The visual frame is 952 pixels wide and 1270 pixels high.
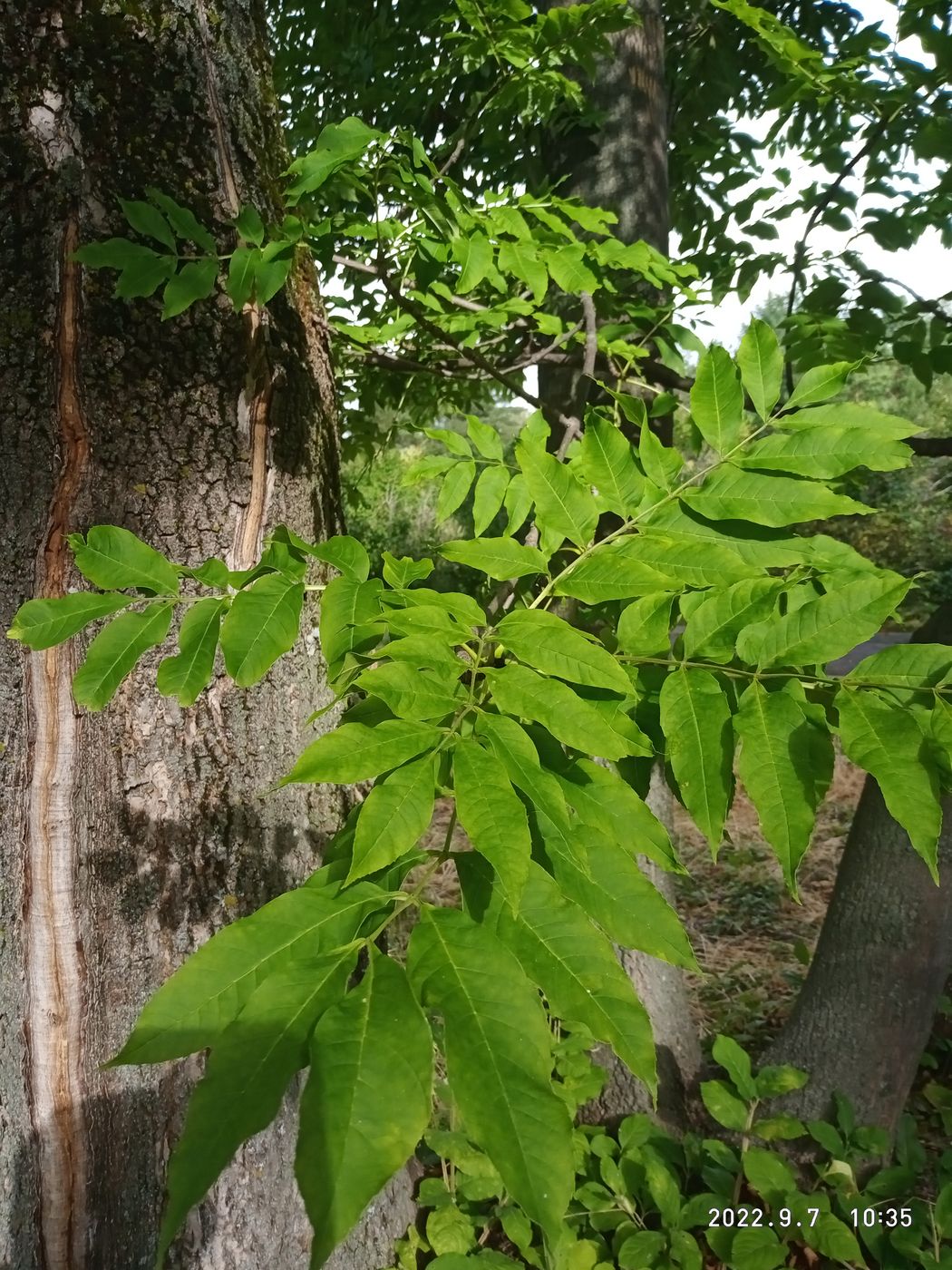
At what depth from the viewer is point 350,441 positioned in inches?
140

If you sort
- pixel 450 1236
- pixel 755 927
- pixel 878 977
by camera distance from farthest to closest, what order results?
1. pixel 755 927
2. pixel 878 977
3. pixel 450 1236

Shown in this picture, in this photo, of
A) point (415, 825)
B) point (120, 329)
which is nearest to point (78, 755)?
point (120, 329)

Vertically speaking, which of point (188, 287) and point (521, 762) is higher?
point (188, 287)

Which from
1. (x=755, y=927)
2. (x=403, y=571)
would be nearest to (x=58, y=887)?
(x=403, y=571)

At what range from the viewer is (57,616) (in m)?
0.98

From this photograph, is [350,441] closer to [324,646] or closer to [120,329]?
[120,329]

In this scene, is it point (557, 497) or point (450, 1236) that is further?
point (450, 1236)

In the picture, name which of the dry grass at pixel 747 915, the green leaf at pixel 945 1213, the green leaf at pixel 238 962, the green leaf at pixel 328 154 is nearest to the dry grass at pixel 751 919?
the dry grass at pixel 747 915

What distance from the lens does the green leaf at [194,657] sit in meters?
0.97

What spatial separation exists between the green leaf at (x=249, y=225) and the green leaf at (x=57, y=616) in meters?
0.66

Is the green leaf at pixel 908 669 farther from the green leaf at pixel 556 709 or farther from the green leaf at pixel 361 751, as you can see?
the green leaf at pixel 361 751

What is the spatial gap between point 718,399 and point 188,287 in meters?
0.82

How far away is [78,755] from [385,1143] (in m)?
0.93

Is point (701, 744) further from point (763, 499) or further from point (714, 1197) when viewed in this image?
point (714, 1197)
